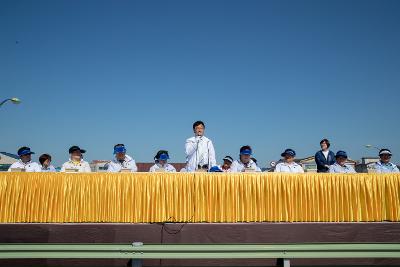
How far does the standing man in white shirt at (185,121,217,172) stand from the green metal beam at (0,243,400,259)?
3071 mm

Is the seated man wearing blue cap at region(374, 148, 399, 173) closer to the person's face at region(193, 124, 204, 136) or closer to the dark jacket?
the dark jacket

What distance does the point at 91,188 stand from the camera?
167 inches

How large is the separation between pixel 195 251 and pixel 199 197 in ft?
2.51

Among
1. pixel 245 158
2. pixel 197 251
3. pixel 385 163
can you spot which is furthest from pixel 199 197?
pixel 385 163

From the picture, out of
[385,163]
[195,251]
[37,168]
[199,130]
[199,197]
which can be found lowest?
[195,251]

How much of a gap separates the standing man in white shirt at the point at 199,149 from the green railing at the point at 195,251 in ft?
10.1

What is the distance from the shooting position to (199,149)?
672cm

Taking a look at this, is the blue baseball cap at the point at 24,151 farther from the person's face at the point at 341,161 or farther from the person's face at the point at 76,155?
the person's face at the point at 341,161

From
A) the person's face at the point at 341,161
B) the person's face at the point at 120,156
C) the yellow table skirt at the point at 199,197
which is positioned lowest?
the yellow table skirt at the point at 199,197

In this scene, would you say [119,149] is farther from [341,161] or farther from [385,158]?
[385,158]

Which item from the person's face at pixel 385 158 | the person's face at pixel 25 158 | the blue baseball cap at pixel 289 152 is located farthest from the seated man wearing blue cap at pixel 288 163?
the person's face at pixel 25 158

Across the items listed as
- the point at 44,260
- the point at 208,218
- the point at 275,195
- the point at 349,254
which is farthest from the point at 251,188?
the point at 44,260

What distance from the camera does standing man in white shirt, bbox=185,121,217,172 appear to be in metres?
6.72

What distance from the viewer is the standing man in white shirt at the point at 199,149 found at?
6719 mm
